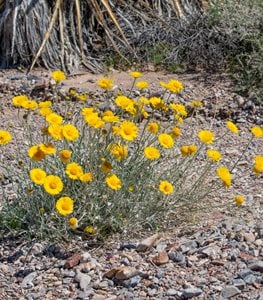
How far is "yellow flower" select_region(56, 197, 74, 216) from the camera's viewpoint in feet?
11.8

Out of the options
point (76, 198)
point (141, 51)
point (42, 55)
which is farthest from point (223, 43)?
point (76, 198)

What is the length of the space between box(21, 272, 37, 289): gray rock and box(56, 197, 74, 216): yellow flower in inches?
14.7

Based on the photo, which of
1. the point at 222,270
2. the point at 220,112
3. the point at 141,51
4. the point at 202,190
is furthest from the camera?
the point at 141,51

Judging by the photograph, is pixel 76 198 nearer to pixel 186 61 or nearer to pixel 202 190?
pixel 202 190

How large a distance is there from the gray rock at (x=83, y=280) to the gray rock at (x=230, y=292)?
651 millimetres

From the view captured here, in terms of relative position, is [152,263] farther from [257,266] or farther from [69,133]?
[69,133]

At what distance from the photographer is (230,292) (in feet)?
11.6

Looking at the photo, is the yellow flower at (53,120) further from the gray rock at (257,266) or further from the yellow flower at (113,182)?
the gray rock at (257,266)

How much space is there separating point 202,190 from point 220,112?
6.71 feet

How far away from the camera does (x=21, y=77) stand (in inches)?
278

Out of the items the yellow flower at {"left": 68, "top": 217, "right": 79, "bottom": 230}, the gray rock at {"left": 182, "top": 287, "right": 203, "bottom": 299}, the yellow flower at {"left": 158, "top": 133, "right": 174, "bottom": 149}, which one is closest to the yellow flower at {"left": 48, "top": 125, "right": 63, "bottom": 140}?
the yellow flower at {"left": 68, "top": 217, "right": 79, "bottom": 230}

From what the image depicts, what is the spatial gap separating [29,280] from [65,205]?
43cm

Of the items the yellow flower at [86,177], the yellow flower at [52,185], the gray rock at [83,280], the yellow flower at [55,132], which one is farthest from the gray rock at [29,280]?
the yellow flower at [55,132]

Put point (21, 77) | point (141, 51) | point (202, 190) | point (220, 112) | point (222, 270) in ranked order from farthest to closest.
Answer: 1. point (141, 51)
2. point (21, 77)
3. point (220, 112)
4. point (202, 190)
5. point (222, 270)
